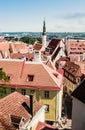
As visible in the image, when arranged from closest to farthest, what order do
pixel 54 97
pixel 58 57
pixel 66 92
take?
pixel 54 97 < pixel 66 92 < pixel 58 57

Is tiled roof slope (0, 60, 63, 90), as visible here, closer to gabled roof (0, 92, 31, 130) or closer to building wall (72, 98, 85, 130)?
building wall (72, 98, 85, 130)

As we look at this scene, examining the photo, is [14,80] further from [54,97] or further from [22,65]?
[54,97]

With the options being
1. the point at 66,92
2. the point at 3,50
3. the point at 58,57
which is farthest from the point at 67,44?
the point at 66,92

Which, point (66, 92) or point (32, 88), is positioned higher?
point (32, 88)

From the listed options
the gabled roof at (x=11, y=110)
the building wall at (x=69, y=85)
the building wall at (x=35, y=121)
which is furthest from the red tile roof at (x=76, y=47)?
the gabled roof at (x=11, y=110)

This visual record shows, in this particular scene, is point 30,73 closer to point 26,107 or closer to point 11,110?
point 26,107

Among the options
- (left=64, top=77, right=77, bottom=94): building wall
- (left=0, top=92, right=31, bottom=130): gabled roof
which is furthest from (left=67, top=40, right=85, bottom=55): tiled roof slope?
A: (left=0, top=92, right=31, bottom=130): gabled roof

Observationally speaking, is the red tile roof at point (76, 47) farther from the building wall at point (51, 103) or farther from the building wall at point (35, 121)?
the building wall at point (35, 121)

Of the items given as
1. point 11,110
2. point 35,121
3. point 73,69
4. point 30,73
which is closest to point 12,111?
point 11,110
